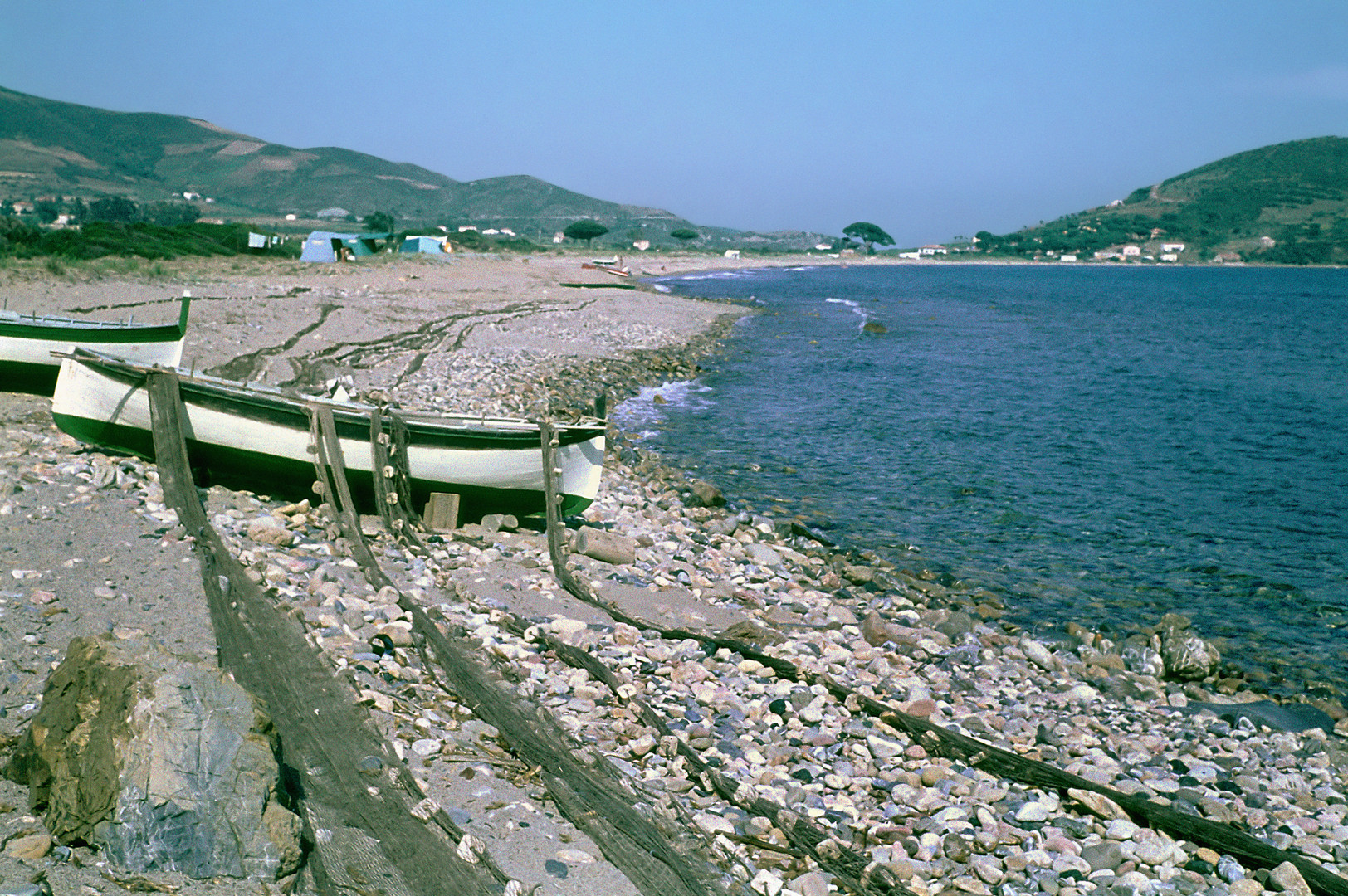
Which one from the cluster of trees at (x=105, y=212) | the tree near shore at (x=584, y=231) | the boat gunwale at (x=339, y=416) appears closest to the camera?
the boat gunwale at (x=339, y=416)

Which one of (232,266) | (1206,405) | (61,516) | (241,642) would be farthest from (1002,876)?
(232,266)

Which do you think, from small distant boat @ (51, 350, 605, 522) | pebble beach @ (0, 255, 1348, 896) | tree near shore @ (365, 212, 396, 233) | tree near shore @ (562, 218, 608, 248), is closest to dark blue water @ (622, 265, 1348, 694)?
pebble beach @ (0, 255, 1348, 896)

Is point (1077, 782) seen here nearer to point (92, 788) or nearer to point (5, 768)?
point (92, 788)

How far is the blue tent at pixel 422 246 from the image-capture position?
2827 inches

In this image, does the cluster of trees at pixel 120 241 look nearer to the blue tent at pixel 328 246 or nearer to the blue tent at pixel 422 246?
the blue tent at pixel 328 246

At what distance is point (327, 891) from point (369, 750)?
4.58 ft

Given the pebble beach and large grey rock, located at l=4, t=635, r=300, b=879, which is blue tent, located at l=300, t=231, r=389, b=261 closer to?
the pebble beach

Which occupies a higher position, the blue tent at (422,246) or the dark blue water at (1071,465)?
the blue tent at (422,246)

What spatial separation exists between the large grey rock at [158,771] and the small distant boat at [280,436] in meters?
6.37

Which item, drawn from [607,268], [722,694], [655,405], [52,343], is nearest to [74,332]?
[52,343]

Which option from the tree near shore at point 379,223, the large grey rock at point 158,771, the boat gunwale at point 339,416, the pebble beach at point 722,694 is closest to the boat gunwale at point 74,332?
the pebble beach at point 722,694

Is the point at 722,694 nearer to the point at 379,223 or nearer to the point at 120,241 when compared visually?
the point at 120,241

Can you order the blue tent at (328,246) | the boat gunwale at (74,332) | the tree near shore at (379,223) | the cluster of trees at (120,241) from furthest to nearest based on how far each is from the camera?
the tree near shore at (379,223) < the blue tent at (328,246) < the cluster of trees at (120,241) < the boat gunwale at (74,332)

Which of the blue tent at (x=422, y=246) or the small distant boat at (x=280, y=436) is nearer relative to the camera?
the small distant boat at (x=280, y=436)
